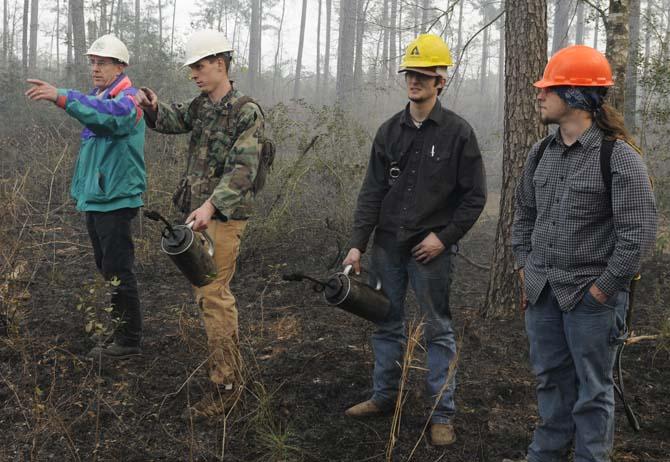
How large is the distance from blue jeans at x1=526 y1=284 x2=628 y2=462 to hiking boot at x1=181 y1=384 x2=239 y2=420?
158cm

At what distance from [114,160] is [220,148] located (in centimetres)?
95

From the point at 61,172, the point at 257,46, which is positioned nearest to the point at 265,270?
the point at 61,172

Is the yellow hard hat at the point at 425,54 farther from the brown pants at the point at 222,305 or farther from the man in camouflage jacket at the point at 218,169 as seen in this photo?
the brown pants at the point at 222,305

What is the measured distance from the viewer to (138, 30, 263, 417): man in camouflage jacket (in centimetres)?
346

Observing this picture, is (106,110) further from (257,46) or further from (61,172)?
(257,46)

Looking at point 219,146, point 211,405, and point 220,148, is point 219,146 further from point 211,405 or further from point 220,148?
point 211,405

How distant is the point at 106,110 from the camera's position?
384cm

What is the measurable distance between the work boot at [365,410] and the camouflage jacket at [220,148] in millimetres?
1242

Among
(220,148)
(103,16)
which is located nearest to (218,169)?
(220,148)

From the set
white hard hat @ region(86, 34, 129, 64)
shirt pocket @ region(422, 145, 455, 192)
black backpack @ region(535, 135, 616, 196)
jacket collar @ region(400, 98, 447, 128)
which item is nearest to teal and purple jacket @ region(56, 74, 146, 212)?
white hard hat @ region(86, 34, 129, 64)

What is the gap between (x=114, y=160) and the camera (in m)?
4.12

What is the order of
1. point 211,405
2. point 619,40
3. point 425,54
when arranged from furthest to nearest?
1. point 619,40
2. point 211,405
3. point 425,54

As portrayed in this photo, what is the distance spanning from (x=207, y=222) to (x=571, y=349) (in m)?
1.85

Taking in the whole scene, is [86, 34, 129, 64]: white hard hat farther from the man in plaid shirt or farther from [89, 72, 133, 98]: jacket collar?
the man in plaid shirt
